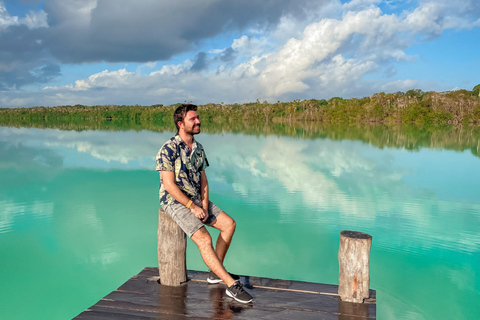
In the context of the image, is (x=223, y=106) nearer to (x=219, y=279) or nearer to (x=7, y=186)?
(x=7, y=186)

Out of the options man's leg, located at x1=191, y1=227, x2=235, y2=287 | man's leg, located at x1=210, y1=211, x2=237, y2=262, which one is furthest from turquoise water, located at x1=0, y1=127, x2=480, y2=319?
man's leg, located at x1=191, y1=227, x2=235, y2=287

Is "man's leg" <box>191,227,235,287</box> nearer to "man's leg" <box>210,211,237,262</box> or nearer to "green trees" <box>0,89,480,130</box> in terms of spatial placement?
"man's leg" <box>210,211,237,262</box>

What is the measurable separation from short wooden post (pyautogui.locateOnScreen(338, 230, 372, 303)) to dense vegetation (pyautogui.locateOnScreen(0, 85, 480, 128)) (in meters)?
56.0

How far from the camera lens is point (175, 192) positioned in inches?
132

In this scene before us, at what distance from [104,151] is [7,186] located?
30.5 feet

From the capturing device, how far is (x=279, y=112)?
90.8 metres

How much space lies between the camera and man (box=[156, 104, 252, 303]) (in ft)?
10.9

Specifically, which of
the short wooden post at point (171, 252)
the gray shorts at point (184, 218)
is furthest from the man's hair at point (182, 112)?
the short wooden post at point (171, 252)

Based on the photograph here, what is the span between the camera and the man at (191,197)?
3.32m

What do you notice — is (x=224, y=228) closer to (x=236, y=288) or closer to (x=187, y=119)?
(x=236, y=288)

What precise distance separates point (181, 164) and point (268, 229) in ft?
15.1

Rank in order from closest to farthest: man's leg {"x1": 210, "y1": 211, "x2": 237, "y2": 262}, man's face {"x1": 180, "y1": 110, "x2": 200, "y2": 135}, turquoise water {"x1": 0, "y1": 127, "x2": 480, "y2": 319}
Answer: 1. man's face {"x1": 180, "y1": 110, "x2": 200, "y2": 135}
2. man's leg {"x1": 210, "y1": 211, "x2": 237, "y2": 262}
3. turquoise water {"x1": 0, "y1": 127, "x2": 480, "y2": 319}

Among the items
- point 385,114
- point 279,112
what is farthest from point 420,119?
point 279,112

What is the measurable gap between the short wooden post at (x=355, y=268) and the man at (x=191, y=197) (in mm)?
820
